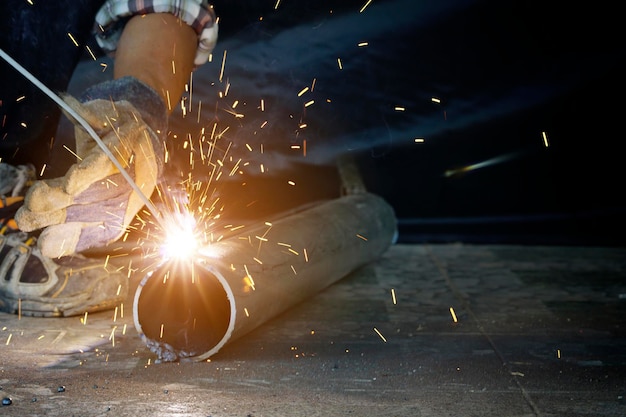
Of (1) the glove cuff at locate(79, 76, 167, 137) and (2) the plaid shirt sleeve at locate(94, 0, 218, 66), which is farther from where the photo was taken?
(2) the plaid shirt sleeve at locate(94, 0, 218, 66)

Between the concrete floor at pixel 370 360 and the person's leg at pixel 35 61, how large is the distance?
3.07ft

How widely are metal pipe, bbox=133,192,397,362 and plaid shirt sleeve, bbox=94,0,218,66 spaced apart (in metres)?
0.86

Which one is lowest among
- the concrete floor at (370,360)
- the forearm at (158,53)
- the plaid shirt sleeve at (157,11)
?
the concrete floor at (370,360)

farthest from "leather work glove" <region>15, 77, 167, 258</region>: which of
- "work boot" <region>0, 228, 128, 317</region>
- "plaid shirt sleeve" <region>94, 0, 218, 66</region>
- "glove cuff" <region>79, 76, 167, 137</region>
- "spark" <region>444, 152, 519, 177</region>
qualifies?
"spark" <region>444, 152, 519, 177</region>

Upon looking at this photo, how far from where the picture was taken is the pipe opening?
240 centimetres

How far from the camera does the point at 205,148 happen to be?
4.27 m

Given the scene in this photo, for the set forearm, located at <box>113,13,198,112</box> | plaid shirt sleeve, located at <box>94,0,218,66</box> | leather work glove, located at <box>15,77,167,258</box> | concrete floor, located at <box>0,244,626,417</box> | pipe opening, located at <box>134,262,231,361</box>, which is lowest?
concrete floor, located at <box>0,244,626,417</box>

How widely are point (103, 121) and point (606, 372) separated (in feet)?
5.47

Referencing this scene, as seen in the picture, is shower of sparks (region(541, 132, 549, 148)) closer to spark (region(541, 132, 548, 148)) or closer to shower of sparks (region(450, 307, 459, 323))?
spark (region(541, 132, 548, 148))

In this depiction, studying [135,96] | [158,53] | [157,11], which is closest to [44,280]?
[135,96]

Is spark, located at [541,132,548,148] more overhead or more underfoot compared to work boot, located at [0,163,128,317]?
more overhead

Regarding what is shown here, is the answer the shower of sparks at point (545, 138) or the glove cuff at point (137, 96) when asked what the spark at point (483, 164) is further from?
the glove cuff at point (137, 96)

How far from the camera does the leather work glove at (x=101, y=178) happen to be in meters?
2.39

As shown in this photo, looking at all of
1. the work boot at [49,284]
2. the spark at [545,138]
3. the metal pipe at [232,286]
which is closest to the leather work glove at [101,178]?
the work boot at [49,284]
